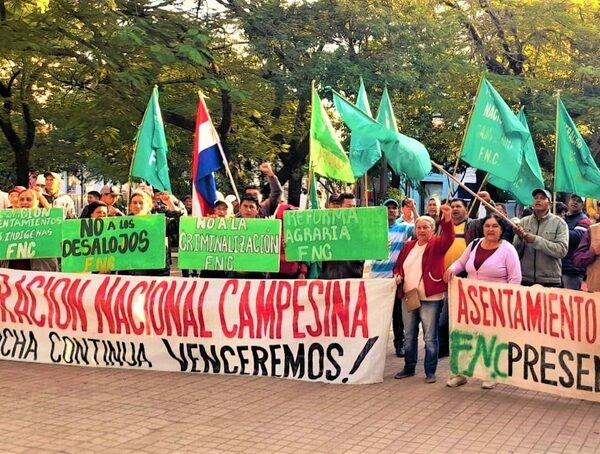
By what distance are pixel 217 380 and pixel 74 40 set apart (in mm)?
10894

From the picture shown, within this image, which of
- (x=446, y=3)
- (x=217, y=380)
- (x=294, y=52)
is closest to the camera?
(x=217, y=380)

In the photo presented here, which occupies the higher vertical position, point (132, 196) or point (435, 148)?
point (435, 148)

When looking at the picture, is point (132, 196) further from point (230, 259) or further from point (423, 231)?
point (423, 231)

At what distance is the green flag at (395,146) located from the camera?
8227 millimetres

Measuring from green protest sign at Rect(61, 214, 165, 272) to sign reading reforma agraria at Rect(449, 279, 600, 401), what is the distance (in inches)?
126

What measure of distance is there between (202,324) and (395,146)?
108 inches

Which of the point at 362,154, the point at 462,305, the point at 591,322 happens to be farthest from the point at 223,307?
the point at 591,322

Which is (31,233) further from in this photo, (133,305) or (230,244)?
(230,244)

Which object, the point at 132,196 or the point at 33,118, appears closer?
the point at 132,196

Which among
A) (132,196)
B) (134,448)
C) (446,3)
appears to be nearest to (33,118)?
(446,3)

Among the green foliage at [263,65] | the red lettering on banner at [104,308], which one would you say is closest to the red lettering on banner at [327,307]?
the red lettering on banner at [104,308]

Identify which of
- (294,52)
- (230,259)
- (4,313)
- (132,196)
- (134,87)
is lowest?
(4,313)

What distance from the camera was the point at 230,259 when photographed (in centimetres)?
833

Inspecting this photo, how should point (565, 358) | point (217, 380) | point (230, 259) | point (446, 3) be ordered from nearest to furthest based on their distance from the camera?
point (565, 358)
point (217, 380)
point (230, 259)
point (446, 3)
